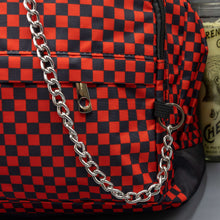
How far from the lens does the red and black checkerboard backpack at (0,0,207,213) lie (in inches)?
16.4

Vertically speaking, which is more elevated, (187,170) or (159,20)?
(159,20)

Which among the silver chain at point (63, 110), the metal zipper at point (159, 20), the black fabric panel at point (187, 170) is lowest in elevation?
the black fabric panel at point (187, 170)

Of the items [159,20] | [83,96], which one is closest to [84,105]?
[83,96]

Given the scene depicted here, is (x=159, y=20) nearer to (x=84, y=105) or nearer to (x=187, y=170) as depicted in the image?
(x=84, y=105)

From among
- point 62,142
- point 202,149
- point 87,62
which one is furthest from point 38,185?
point 202,149

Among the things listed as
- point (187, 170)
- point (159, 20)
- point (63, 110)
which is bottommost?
point (187, 170)

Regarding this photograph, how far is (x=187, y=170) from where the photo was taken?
552 mm

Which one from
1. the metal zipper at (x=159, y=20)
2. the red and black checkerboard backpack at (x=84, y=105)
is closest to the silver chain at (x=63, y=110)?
the red and black checkerboard backpack at (x=84, y=105)

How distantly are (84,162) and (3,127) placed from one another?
0.40 ft

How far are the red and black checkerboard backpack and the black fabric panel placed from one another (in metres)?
0.07

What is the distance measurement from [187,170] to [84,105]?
0.80 ft

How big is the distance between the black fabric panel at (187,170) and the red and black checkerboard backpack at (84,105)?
7 cm

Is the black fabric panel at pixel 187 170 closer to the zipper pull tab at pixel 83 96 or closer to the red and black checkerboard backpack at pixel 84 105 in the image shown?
the red and black checkerboard backpack at pixel 84 105

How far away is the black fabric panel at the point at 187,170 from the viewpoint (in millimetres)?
532
